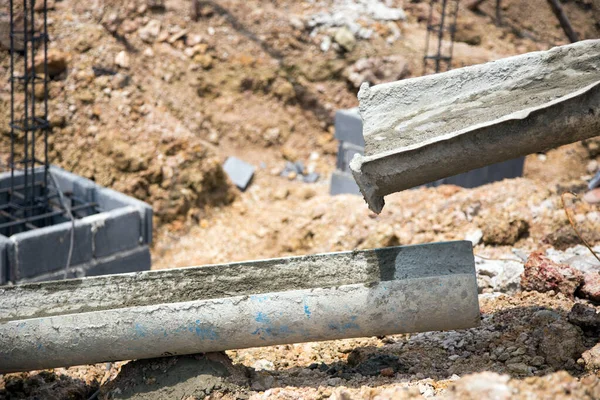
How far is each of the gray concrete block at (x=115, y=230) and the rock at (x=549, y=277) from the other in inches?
156

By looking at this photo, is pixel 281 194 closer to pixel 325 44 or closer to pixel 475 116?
pixel 325 44

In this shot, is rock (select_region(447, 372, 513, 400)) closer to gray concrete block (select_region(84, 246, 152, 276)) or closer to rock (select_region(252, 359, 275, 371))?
rock (select_region(252, 359, 275, 371))

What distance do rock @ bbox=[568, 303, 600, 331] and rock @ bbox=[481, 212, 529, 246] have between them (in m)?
2.57

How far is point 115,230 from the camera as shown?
7.25 meters

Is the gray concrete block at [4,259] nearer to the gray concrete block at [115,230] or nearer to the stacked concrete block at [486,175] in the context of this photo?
the gray concrete block at [115,230]

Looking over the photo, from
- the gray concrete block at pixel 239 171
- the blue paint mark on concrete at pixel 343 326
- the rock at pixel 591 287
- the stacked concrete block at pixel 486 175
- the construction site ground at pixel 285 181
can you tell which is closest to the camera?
the blue paint mark on concrete at pixel 343 326

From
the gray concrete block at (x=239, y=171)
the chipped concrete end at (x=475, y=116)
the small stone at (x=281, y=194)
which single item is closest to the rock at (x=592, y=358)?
the chipped concrete end at (x=475, y=116)

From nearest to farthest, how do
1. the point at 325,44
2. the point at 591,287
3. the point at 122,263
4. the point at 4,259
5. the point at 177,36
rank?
the point at 591,287, the point at 4,259, the point at 122,263, the point at 177,36, the point at 325,44

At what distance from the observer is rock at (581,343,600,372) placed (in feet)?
13.7

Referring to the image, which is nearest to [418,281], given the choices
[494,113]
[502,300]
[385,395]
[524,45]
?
[385,395]

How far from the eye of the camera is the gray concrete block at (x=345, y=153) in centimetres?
1007

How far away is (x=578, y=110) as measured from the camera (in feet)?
12.7

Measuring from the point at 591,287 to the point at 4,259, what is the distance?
508cm

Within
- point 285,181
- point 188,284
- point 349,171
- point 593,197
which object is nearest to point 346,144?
point 349,171
